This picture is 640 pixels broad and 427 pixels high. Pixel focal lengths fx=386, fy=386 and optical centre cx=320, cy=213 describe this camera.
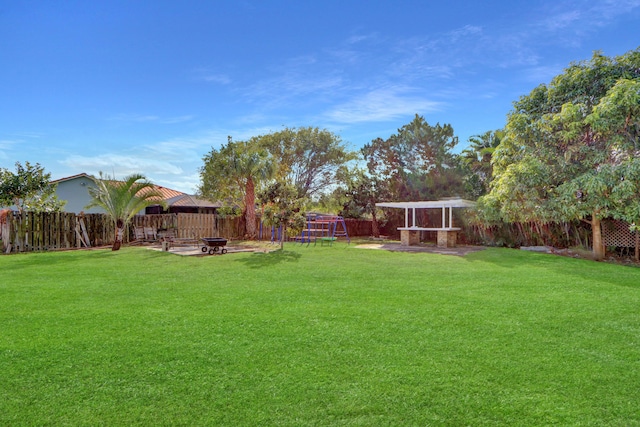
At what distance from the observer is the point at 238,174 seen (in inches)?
787

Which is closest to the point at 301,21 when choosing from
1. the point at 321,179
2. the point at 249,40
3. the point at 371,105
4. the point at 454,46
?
the point at 249,40

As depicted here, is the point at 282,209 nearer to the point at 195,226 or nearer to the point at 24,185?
the point at 195,226

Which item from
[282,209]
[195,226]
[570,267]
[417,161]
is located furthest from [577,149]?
[195,226]

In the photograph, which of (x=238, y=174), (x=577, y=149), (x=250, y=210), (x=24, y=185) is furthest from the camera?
(x=250, y=210)

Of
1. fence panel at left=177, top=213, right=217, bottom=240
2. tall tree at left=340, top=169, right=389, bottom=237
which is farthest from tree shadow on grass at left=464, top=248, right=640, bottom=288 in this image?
fence panel at left=177, top=213, right=217, bottom=240

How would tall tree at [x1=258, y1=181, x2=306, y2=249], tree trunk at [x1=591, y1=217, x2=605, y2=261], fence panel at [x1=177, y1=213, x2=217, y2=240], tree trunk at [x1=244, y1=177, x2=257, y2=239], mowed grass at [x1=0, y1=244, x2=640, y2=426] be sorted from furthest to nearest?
tree trunk at [x1=244, y1=177, x2=257, y2=239], fence panel at [x1=177, y1=213, x2=217, y2=240], tall tree at [x1=258, y1=181, x2=306, y2=249], tree trunk at [x1=591, y1=217, x2=605, y2=261], mowed grass at [x1=0, y1=244, x2=640, y2=426]

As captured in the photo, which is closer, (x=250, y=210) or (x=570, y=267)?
(x=570, y=267)

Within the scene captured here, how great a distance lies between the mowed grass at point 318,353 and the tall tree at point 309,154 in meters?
23.0

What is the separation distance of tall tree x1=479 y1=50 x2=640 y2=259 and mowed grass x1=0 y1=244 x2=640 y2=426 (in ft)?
17.6

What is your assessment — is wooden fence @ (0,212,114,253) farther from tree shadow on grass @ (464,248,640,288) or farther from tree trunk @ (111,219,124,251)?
tree shadow on grass @ (464,248,640,288)

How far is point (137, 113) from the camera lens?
1546 centimetres

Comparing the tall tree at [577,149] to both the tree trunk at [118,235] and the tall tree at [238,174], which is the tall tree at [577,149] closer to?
the tall tree at [238,174]

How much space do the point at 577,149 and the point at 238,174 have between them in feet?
48.0

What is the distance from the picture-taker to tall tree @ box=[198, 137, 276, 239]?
65.6 ft
